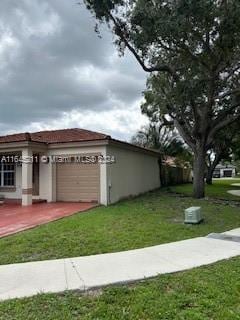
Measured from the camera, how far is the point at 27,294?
5273 mm

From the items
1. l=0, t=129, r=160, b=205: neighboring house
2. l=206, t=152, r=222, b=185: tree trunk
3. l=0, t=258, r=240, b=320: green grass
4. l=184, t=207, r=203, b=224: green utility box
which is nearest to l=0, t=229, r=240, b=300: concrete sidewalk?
l=0, t=258, r=240, b=320: green grass

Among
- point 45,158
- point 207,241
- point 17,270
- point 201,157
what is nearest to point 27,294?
point 17,270

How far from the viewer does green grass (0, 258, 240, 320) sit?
14.8ft

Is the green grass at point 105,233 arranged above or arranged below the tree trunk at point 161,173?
below

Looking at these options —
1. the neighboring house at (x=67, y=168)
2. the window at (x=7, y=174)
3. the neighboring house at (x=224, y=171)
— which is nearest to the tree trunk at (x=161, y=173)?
the neighboring house at (x=67, y=168)

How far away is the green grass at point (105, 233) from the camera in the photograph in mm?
7996

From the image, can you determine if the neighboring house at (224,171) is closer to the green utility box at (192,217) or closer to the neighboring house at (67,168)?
the neighboring house at (67,168)

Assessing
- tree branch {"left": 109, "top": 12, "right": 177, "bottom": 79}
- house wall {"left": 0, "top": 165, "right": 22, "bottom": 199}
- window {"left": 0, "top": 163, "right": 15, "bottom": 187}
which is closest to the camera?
tree branch {"left": 109, "top": 12, "right": 177, "bottom": 79}

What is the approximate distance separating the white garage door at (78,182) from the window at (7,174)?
118 inches

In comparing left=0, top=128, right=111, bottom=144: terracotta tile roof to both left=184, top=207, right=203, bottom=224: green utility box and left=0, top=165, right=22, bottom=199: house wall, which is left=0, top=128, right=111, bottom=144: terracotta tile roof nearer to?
left=0, top=165, right=22, bottom=199: house wall

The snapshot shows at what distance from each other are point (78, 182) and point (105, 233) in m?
8.84

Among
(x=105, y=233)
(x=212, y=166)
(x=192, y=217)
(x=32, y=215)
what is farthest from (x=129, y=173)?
(x=212, y=166)

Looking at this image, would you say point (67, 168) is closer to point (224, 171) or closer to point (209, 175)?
point (209, 175)

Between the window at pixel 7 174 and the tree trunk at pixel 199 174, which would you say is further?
the tree trunk at pixel 199 174
